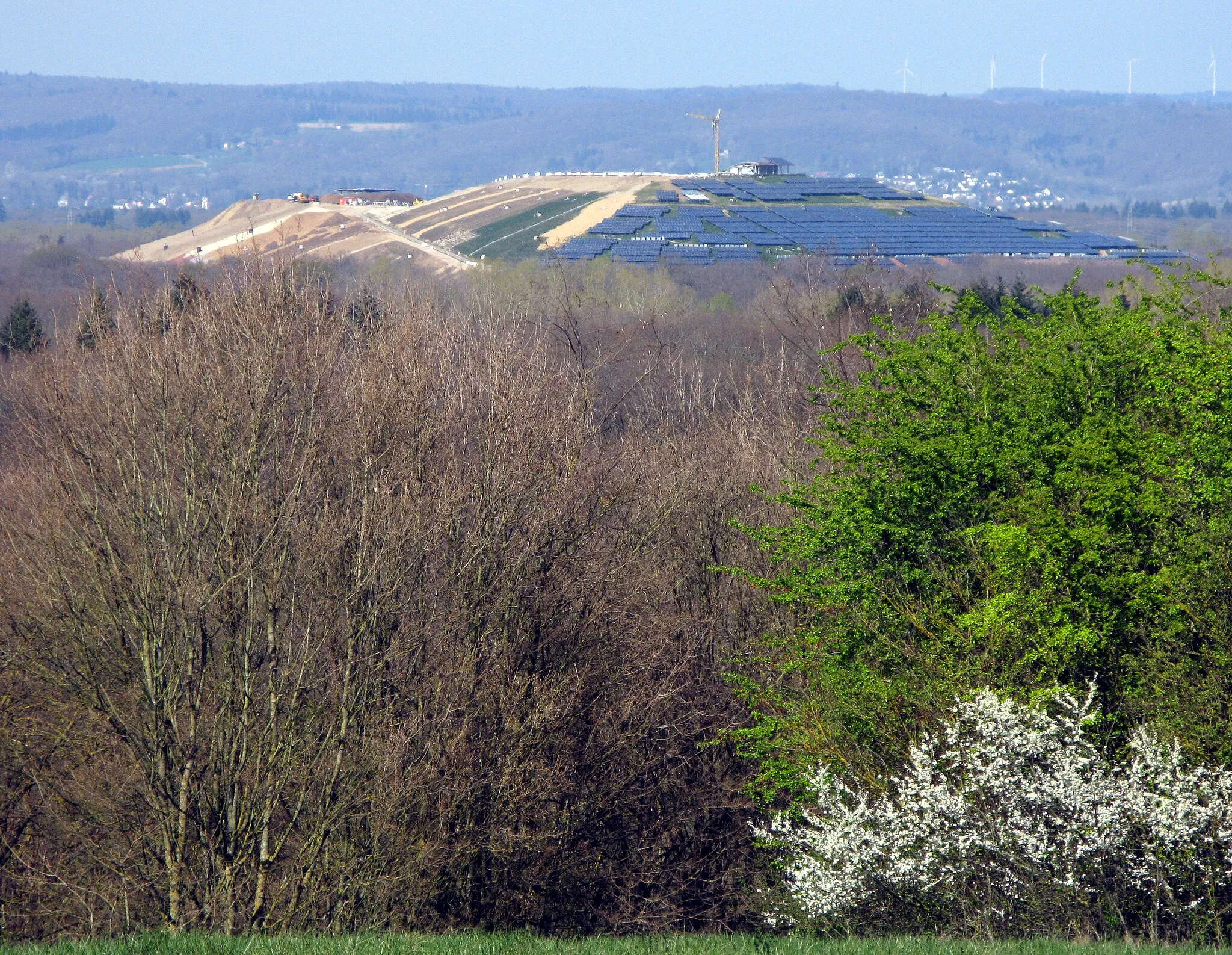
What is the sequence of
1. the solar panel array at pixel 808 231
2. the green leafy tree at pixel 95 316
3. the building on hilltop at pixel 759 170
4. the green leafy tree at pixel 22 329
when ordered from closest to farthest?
1. the green leafy tree at pixel 95 316
2. the green leafy tree at pixel 22 329
3. the solar panel array at pixel 808 231
4. the building on hilltop at pixel 759 170

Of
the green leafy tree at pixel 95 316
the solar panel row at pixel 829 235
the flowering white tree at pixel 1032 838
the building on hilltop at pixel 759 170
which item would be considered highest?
the green leafy tree at pixel 95 316

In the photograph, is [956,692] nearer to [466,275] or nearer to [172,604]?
[172,604]

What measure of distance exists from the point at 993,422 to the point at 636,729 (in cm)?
827

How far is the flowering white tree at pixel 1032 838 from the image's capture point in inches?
537

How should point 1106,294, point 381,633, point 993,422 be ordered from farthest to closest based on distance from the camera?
point 1106,294 → point 381,633 → point 993,422

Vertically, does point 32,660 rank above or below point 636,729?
above

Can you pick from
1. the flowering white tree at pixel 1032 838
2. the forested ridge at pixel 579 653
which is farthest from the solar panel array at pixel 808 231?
the flowering white tree at pixel 1032 838

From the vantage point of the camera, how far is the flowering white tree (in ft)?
44.8

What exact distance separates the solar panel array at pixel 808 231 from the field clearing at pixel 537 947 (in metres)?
79.1

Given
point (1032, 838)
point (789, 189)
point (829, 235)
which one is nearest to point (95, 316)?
point (1032, 838)

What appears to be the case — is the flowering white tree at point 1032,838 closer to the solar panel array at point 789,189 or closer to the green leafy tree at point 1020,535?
the green leafy tree at point 1020,535

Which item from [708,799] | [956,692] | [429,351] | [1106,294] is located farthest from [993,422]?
[1106,294]

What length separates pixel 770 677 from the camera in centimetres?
2344

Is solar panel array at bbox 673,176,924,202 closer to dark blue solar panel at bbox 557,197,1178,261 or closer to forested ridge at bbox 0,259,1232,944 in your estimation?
dark blue solar panel at bbox 557,197,1178,261
